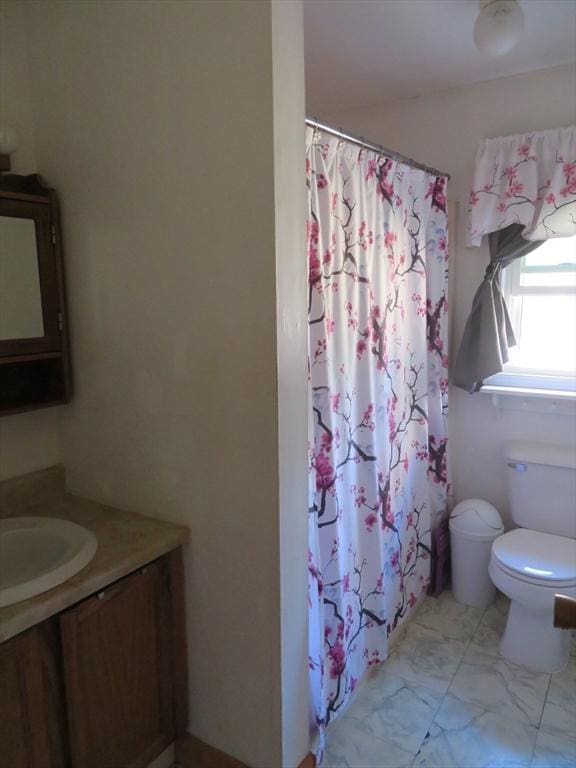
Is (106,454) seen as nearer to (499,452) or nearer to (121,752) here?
(121,752)

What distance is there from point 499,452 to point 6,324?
218cm

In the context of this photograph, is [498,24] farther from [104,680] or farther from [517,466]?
[104,680]

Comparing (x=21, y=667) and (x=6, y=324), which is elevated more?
(x=6, y=324)

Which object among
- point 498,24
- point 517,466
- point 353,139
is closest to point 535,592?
point 517,466

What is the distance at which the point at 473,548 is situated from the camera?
2432 millimetres

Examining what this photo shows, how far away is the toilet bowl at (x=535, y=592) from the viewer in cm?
199

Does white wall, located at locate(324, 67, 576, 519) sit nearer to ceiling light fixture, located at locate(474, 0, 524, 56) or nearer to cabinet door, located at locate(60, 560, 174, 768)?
ceiling light fixture, located at locate(474, 0, 524, 56)

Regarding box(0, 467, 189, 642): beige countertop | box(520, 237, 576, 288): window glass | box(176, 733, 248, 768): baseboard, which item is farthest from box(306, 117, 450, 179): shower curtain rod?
box(176, 733, 248, 768): baseboard

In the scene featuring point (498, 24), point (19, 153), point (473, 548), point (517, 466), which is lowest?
point (473, 548)

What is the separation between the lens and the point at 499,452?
2602 millimetres

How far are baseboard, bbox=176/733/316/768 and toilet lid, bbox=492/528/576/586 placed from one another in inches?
40.1

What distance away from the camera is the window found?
2.43 meters

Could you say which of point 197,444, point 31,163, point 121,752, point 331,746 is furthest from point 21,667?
point 31,163

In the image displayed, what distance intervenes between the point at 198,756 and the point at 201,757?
1 cm
